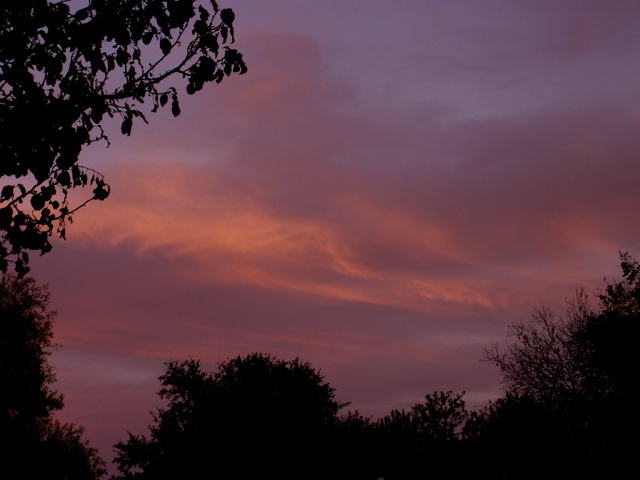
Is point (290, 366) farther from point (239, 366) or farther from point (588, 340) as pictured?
point (588, 340)

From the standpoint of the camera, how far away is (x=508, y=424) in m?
44.2

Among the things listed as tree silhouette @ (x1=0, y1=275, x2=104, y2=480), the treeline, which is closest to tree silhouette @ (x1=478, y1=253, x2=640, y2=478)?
the treeline

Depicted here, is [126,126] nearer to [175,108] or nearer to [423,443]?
[175,108]

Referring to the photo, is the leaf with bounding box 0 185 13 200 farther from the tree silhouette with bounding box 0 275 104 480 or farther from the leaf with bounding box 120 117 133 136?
the tree silhouette with bounding box 0 275 104 480

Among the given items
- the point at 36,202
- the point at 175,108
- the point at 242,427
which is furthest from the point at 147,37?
the point at 242,427

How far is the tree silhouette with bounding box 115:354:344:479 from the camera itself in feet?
122

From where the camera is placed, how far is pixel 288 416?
39.2 metres

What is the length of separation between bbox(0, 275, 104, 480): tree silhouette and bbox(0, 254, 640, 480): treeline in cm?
6

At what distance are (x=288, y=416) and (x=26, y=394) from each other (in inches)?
628

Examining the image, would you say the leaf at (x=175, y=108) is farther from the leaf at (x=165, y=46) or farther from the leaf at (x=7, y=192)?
the leaf at (x=7, y=192)

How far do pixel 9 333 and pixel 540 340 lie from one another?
1380 inches

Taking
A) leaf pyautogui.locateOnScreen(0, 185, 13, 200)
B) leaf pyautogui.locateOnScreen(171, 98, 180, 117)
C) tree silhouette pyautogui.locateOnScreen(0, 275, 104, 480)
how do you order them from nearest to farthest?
leaf pyautogui.locateOnScreen(0, 185, 13, 200) < leaf pyautogui.locateOnScreen(171, 98, 180, 117) < tree silhouette pyautogui.locateOnScreen(0, 275, 104, 480)

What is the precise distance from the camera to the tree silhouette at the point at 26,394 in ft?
117

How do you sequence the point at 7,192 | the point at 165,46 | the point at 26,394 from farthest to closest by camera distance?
the point at 26,394, the point at 165,46, the point at 7,192
